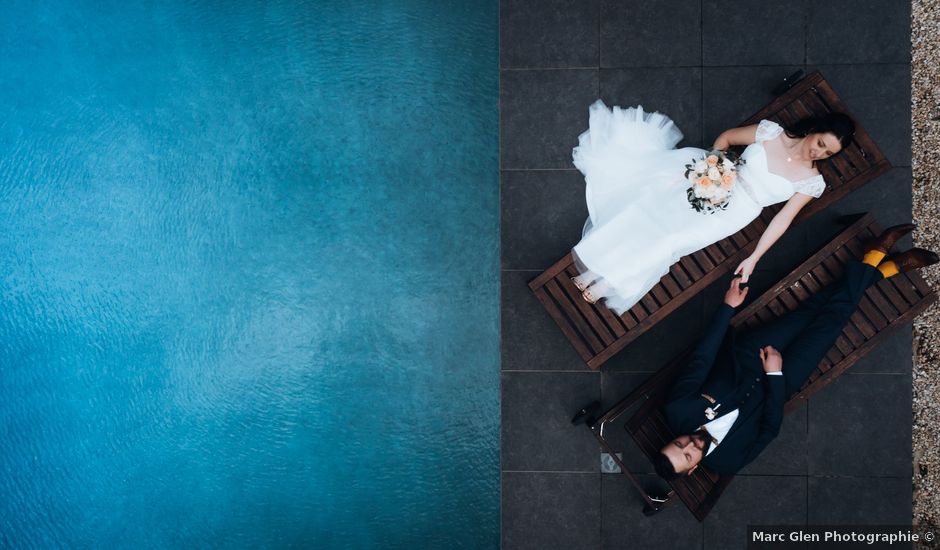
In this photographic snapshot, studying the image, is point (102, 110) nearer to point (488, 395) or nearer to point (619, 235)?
point (488, 395)

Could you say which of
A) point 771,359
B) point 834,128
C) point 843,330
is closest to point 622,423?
point 771,359

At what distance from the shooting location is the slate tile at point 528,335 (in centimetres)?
329

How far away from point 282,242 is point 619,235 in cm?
202

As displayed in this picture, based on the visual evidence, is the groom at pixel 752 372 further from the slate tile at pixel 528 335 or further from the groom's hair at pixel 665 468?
the slate tile at pixel 528 335

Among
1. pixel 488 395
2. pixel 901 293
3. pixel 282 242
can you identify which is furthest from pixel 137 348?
pixel 901 293

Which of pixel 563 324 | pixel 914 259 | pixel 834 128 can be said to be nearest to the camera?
pixel 834 128

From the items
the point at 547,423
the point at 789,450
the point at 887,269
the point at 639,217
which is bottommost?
the point at 789,450

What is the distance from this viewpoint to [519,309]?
3312mm

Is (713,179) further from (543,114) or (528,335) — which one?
(528,335)

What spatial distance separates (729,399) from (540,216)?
4.73 ft

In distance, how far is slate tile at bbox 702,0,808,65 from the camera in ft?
10.6

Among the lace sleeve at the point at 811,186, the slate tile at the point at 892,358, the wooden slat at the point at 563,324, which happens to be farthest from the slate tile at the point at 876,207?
the wooden slat at the point at 563,324

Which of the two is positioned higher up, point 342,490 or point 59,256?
point 59,256

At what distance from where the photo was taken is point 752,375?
280 cm
